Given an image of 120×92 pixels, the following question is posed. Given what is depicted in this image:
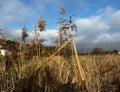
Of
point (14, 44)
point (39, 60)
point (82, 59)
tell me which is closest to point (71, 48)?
point (39, 60)

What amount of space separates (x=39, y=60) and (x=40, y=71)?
0.55 metres

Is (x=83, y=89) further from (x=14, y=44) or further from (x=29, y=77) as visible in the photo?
(x=14, y=44)

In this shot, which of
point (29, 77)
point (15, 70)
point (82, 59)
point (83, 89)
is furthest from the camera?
point (82, 59)

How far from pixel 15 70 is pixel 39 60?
418mm

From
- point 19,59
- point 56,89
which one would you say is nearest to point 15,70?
point 19,59

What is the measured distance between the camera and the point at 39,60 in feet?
16.7

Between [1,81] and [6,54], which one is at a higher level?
[6,54]

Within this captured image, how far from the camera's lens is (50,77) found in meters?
4.67

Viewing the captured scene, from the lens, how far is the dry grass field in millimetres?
4430

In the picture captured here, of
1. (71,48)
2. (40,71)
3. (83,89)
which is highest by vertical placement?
(71,48)

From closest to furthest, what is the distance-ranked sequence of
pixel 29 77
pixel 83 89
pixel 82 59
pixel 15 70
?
pixel 29 77, pixel 83 89, pixel 15 70, pixel 82 59

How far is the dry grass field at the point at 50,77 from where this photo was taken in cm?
443

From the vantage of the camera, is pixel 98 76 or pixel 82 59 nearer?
pixel 98 76

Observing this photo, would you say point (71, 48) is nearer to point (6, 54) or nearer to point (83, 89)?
point (83, 89)
